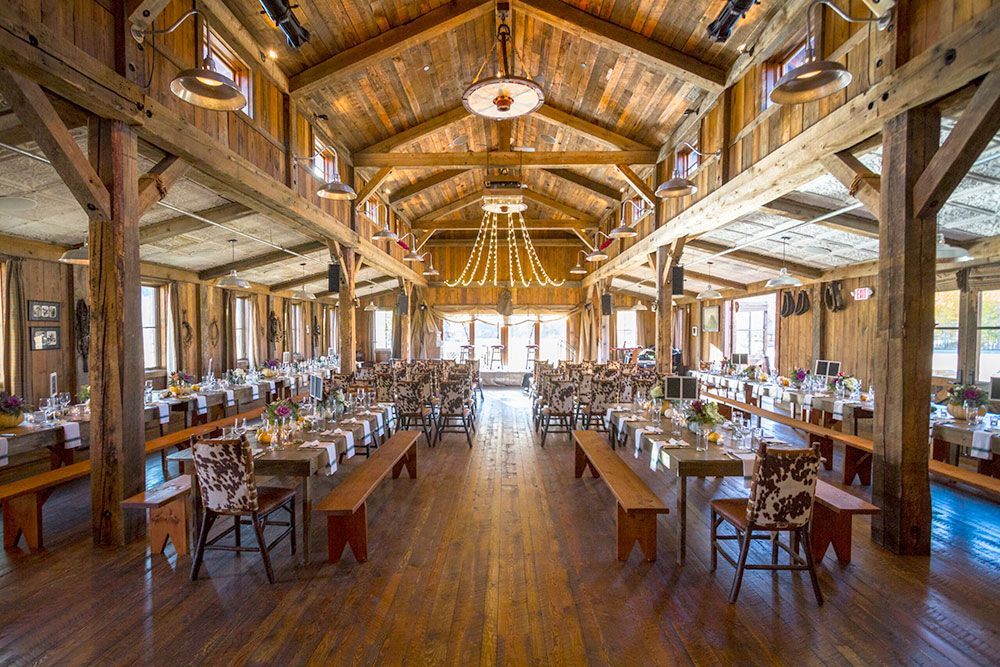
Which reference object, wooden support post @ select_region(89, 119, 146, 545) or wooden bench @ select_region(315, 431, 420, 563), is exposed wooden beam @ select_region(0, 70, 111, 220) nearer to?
wooden support post @ select_region(89, 119, 146, 545)

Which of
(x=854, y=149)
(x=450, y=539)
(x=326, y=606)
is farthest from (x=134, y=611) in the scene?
(x=854, y=149)

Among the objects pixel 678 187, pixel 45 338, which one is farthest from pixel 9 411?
pixel 678 187

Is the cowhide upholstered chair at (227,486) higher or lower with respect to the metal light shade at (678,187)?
lower

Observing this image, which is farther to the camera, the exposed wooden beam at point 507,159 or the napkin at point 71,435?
the exposed wooden beam at point 507,159

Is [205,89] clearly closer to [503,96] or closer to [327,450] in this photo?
[503,96]

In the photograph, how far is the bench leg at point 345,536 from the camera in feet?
12.4

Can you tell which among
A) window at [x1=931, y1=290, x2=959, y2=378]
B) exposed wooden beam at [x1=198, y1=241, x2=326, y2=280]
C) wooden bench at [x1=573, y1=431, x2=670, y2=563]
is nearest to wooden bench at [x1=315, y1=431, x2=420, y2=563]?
wooden bench at [x1=573, y1=431, x2=670, y2=563]

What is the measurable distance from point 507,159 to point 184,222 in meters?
5.72

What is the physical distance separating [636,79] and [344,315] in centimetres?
662

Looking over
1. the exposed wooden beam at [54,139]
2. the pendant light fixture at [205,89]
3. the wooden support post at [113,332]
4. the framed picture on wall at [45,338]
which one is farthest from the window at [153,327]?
the pendant light fixture at [205,89]

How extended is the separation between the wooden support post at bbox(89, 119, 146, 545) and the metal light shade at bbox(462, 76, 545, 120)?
114 inches

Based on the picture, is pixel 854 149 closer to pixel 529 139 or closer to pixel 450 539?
pixel 450 539

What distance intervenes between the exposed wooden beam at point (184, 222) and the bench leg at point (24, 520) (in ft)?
16.3

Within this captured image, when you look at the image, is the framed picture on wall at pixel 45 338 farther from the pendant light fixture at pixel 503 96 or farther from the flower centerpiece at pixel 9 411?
the pendant light fixture at pixel 503 96
